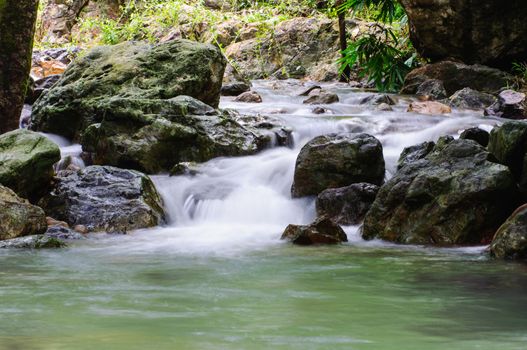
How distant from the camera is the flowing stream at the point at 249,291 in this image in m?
2.46

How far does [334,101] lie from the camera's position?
12797mm

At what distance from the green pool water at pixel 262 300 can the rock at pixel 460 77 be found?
8483mm

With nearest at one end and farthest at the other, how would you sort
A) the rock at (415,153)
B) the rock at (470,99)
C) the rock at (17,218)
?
the rock at (17,218), the rock at (415,153), the rock at (470,99)

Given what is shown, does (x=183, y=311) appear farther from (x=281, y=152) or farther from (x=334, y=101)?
(x=334, y=101)

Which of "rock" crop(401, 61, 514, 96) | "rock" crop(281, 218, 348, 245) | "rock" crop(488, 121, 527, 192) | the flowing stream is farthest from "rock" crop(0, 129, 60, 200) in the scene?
"rock" crop(401, 61, 514, 96)

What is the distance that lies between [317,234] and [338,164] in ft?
5.55

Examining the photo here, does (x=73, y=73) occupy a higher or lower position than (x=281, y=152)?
higher

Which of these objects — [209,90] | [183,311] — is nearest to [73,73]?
[209,90]

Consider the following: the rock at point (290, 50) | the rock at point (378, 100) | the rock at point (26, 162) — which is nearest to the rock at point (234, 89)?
the rock at point (378, 100)

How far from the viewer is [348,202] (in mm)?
6785

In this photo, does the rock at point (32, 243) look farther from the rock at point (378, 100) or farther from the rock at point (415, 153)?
the rock at point (378, 100)

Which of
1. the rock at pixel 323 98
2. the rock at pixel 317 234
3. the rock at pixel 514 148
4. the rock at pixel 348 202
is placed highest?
the rock at pixel 323 98

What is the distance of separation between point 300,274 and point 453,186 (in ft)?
7.31

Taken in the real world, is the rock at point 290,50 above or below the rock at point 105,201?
above
